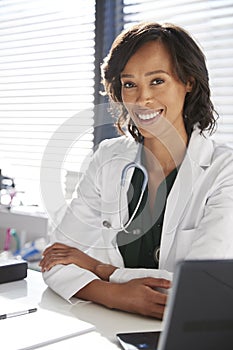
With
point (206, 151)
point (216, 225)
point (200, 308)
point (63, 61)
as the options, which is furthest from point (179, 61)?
point (63, 61)

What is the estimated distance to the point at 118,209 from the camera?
1.76 meters

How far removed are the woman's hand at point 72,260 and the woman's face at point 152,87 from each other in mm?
449

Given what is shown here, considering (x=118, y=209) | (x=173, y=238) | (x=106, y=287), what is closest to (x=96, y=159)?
(x=118, y=209)

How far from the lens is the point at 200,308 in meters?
0.72

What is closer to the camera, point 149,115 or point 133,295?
point 133,295

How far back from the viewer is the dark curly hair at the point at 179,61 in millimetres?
1681

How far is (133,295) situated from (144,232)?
35cm

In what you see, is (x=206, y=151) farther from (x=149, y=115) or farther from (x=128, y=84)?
(x=128, y=84)

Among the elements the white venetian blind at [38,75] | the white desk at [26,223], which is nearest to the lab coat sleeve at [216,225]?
the white venetian blind at [38,75]

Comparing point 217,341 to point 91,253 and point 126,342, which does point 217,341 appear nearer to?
point 126,342

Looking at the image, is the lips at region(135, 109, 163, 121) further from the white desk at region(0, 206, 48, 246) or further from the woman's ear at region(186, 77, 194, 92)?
the white desk at region(0, 206, 48, 246)

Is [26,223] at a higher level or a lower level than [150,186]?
lower

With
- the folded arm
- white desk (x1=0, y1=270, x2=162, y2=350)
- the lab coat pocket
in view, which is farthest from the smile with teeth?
white desk (x1=0, y1=270, x2=162, y2=350)

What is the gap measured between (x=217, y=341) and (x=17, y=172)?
2479 millimetres
